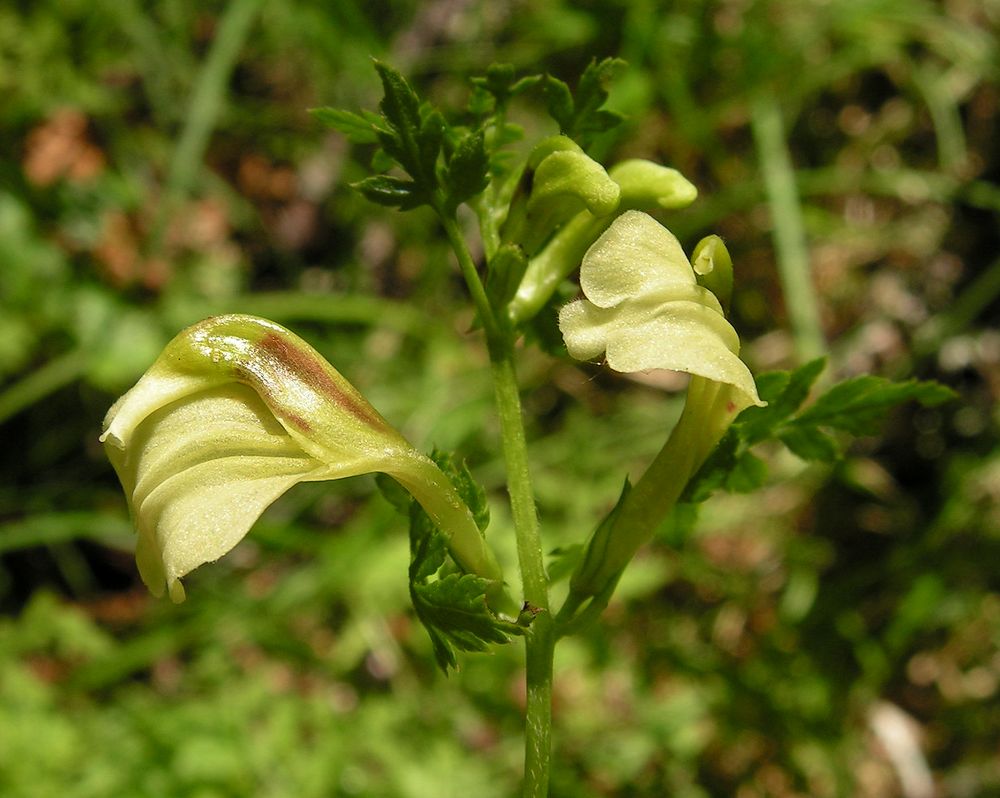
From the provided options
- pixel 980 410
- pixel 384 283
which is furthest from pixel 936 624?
pixel 384 283

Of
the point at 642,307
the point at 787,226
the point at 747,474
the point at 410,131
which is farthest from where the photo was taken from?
the point at 787,226

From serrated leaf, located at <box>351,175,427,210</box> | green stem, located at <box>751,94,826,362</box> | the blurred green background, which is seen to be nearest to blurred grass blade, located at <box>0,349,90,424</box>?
the blurred green background

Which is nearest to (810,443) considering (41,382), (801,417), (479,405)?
(801,417)

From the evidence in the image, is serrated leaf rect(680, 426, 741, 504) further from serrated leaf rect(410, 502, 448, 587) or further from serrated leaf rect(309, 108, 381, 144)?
serrated leaf rect(309, 108, 381, 144)

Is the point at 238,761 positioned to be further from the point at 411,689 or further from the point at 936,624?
the point at 936,624

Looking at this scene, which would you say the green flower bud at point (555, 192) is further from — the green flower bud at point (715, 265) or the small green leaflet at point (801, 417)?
the small green leaflet at point (801, 417)

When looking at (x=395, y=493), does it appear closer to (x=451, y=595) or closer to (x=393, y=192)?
(x=451, y=595)
